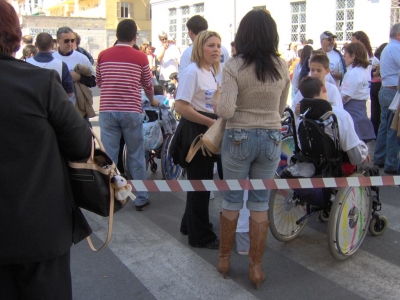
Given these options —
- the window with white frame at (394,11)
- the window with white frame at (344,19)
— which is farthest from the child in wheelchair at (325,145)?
the window with white frame at (344,19)

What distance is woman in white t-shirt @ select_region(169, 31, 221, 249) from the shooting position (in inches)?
160

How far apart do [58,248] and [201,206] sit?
92.2 inches

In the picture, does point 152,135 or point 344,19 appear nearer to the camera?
point 152,135

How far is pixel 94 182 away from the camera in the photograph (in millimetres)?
2209

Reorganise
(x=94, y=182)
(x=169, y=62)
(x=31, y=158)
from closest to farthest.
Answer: (x=31, y=158) → (x=94, y=182) → (x=169, y=62)

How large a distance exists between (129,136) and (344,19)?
20.2m

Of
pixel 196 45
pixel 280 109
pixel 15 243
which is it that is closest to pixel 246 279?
pixel 280 109

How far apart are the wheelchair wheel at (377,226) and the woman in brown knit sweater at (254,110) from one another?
56.6 inches

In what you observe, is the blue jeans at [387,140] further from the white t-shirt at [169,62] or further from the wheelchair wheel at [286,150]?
the white t-shirt at [169,62]

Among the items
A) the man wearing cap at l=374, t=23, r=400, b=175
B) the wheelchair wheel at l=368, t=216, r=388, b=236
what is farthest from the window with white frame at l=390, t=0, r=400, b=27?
the wheelchair wheel at l=368, t=216, r=388, b=236

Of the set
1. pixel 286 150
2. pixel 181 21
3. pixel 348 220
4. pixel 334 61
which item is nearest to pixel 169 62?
pixel 334 61

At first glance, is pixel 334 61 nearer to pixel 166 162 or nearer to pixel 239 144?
pixel 166 162

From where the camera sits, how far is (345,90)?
22.1ft

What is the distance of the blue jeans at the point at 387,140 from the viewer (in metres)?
6.70
